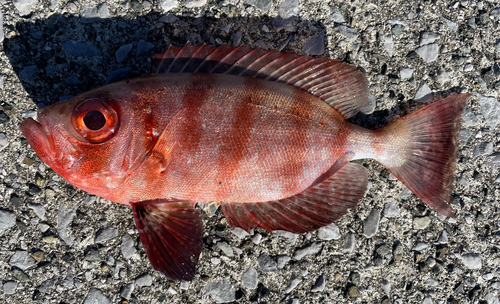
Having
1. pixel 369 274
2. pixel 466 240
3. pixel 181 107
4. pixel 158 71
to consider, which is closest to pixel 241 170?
pixel 181 107

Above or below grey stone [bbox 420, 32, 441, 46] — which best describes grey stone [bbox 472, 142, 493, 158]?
below

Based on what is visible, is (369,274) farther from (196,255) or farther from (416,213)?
(196,255)

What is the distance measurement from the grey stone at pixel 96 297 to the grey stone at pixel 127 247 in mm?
346

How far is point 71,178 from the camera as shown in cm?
224

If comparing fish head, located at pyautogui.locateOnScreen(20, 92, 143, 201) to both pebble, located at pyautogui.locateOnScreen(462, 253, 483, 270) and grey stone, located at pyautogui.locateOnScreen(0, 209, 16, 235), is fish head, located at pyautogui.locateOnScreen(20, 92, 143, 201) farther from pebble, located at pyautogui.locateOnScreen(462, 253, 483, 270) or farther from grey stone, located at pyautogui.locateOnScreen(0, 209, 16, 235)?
pebble, located at pyautogui.locateOnScreen(462, 253, 483, 270)

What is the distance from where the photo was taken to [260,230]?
2738mm

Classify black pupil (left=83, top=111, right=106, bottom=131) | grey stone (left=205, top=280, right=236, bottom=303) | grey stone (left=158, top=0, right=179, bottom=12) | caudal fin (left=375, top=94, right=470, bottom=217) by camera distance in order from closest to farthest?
black pupil (left=83, top=111, right=106, bottom=131) < caudal fin (left=375, top=94, right=470, bottom=217) < grey stone (left=205, top=280, right=236, bottom=303) < grey stone (left=158, top=0, right=179, bottom=12)

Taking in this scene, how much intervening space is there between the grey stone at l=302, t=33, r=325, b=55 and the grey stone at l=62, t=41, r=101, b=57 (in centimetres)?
169

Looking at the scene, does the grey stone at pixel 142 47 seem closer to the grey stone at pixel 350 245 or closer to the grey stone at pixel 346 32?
the grey stone at pixel 346 32

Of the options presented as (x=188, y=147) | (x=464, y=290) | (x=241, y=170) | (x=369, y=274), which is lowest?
(x=464, y=290)

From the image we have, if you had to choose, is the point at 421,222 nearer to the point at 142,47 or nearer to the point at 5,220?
the point at 142,47

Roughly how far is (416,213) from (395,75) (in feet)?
3.82

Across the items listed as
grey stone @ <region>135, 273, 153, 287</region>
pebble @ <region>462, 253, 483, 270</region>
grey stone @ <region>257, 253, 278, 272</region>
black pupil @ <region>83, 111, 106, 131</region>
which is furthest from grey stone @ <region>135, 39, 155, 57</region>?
pebble @ <region>462, 253, 483, 270</region>

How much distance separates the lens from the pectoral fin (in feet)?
7.81
